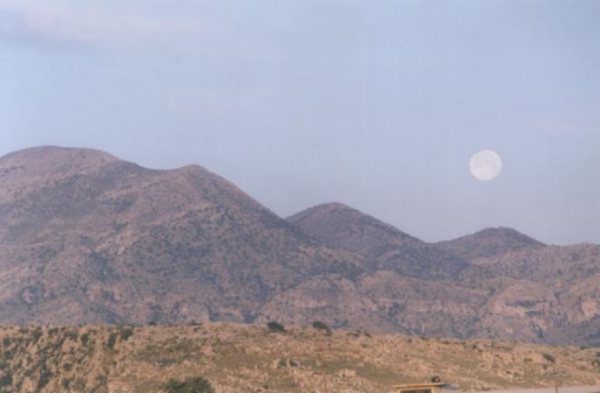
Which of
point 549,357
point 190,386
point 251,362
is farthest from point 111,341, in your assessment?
point 549,357

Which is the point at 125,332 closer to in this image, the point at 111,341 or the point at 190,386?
the point at 111,341

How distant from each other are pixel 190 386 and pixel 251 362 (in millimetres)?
15988

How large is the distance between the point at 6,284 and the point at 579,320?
124 metres

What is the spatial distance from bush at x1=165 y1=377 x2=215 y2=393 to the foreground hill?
12.1 ft

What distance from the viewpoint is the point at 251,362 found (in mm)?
96062

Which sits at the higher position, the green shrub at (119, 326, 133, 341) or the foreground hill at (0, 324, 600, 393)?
the green shrub at (119, 326, 133, 341)

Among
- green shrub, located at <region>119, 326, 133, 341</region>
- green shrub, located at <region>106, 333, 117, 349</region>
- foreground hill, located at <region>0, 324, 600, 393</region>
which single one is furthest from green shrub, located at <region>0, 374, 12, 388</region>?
green shrub, located at <region>119, 326, 133, 341</region>

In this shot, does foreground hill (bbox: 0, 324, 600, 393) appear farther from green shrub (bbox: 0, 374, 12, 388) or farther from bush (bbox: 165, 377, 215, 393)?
bush (bbox: 165, 377, 215, 393)

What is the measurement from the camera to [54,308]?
604 ft

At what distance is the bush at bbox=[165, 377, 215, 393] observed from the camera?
8012cm

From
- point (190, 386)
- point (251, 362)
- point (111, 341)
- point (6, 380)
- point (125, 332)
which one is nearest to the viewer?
point (190, 386)

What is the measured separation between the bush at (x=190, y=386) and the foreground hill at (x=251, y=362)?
145 inches

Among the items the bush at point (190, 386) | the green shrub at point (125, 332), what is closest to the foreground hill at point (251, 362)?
the green shrub at point (125, 332)

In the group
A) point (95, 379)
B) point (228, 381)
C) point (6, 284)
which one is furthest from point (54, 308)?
point (228, 381)
